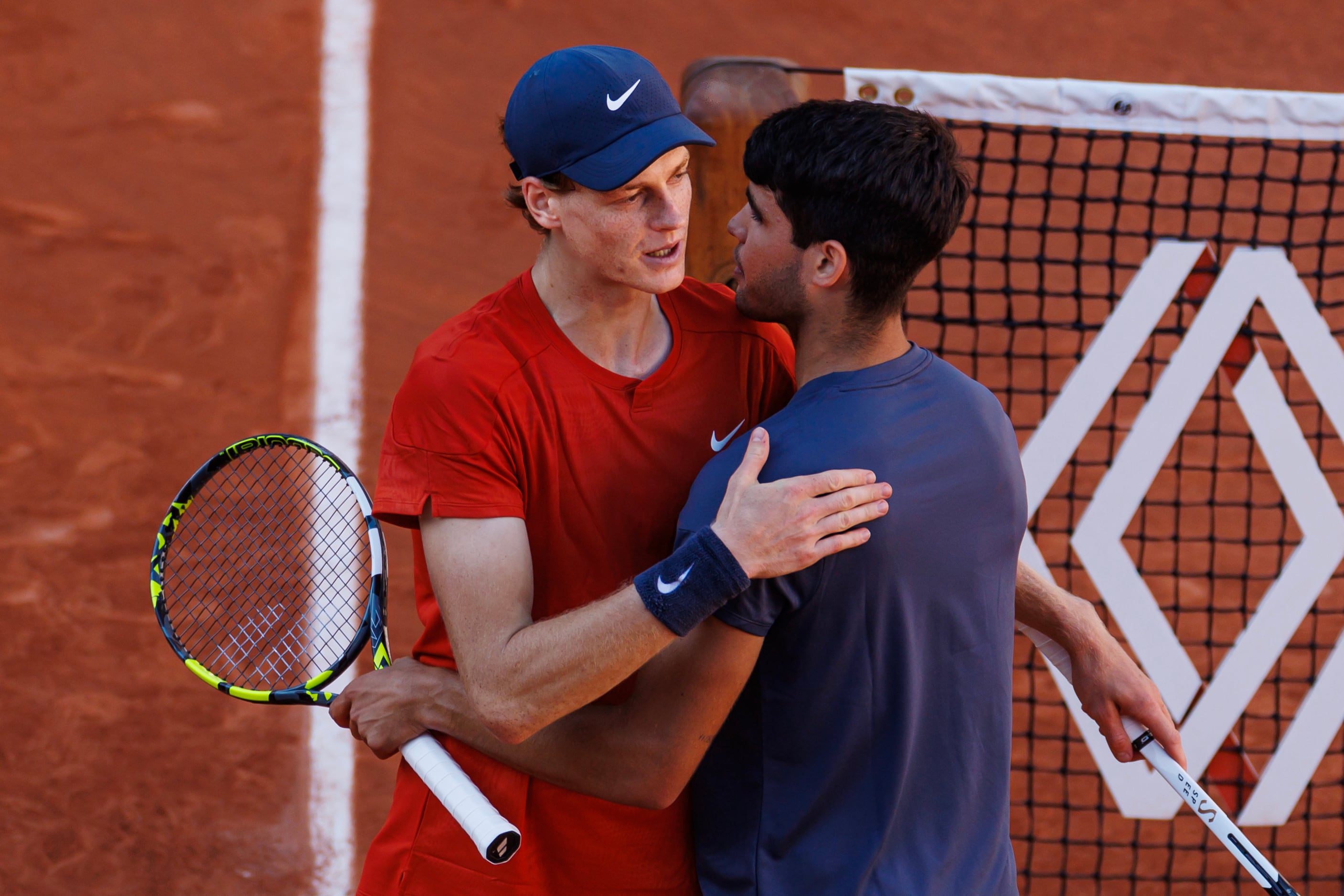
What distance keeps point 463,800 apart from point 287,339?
15.3 ft

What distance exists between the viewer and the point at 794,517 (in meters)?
1.81

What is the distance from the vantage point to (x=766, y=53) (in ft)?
25.3

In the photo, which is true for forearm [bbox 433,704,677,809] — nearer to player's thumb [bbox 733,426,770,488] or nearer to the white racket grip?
player's thumb [bbox 733,426,770,488]

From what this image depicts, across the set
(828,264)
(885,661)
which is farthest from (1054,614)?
(828,264)

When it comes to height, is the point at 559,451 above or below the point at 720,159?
below

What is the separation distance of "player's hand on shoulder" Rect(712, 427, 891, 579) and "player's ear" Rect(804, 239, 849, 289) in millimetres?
364

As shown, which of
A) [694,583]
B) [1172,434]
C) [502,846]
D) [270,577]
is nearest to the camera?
[694,583]

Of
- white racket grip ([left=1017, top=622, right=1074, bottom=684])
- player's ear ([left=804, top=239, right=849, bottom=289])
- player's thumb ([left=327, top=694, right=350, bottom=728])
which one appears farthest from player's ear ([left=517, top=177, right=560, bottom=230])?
white racket grip ([left=1017, top=622, right=1074, bottom=684])

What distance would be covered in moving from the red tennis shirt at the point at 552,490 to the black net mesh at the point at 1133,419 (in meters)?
1.73

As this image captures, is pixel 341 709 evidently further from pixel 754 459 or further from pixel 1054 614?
pixel 1054 614

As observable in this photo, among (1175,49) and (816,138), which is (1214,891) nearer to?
(816,138)

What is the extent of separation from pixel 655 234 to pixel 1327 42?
7813 millimetres

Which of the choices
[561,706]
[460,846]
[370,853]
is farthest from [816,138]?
[370,853]

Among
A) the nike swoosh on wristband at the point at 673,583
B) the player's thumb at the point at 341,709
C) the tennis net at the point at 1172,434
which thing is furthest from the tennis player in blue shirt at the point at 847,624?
the tennis net at the point at 1172,434
